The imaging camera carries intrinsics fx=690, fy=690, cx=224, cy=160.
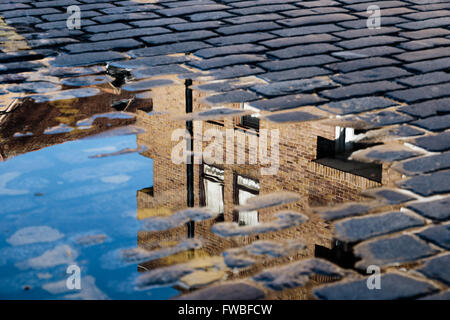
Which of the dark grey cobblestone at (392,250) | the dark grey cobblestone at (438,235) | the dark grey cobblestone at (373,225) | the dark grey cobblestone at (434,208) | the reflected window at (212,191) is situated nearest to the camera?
the dark grey cobblestone at (392,250)

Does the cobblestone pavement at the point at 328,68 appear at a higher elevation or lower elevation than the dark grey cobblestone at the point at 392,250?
higher

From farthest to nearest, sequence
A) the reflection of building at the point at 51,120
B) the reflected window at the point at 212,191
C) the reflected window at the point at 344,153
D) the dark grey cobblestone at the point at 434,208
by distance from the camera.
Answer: the reflection of building at the point at 51,120
the reflected window at the point at 344,153
the reflected window at the point at 212,191
the dark grey cobblestone at the point at 434,208

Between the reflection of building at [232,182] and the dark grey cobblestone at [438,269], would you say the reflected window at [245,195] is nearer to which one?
the reflection of building at [232,182]

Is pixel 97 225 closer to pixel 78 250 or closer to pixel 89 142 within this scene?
pixel 78 250

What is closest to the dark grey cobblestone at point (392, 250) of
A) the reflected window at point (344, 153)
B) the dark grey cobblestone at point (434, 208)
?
the dark grey cobblestone at point (434, 208)

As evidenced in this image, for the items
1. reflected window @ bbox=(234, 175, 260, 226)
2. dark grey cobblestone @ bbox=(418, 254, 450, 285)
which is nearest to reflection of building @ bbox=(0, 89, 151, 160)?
reflected window @ bbox=(234, 175, 260, 226)

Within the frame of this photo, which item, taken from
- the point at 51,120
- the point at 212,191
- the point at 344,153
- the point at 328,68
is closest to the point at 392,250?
the point at 212,191

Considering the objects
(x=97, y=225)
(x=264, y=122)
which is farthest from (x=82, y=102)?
(x=97, y=225)
